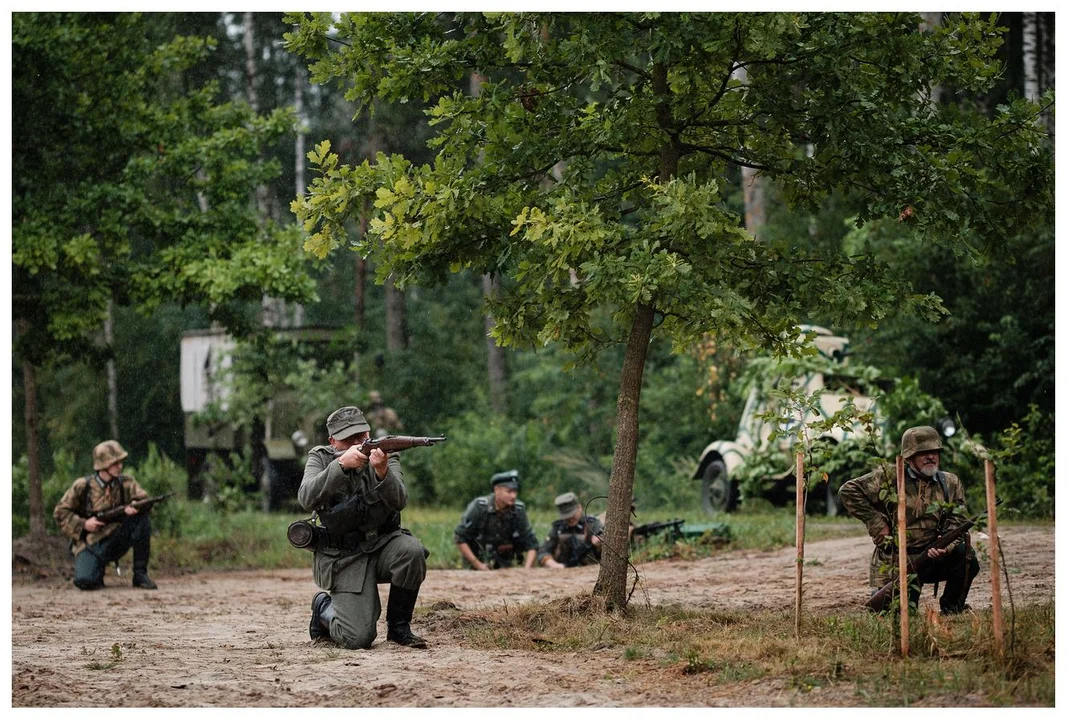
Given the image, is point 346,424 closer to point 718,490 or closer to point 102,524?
point 102,524

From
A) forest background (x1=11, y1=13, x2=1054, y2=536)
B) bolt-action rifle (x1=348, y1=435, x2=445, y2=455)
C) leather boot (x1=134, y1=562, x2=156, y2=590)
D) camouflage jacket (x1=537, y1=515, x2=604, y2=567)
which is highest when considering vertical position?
forest background (x1=11, y1=13, x2=1054, y2=536)

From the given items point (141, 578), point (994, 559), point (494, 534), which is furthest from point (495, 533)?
point (994, 559)

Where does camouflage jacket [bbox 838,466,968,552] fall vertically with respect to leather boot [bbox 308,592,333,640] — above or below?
above

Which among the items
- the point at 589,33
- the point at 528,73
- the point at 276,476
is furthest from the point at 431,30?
the point at 276,476

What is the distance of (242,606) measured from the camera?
1119 cm

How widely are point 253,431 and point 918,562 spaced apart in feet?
54.0

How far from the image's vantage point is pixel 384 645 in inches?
326

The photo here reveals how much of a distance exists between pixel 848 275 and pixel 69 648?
212 inches

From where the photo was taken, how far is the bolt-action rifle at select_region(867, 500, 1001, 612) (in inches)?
305

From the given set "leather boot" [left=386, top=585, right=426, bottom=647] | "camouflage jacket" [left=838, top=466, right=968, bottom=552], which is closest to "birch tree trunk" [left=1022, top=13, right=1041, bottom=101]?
"camouflage jacket" [left=838, top=466, right=968, bottom=552]

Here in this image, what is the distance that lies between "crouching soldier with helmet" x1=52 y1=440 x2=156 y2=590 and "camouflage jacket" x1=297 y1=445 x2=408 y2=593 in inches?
199

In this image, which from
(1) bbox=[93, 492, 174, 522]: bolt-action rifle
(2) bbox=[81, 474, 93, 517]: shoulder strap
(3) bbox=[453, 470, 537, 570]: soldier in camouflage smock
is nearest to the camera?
(1) bbox=[93, 492, 174, 522]: bolt-action rifle

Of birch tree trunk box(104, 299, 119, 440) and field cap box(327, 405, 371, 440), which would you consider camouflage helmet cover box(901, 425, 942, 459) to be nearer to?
field cap box(327, 405, 371, 440)

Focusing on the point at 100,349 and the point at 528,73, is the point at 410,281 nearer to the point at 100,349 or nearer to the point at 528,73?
the point at 528,73
